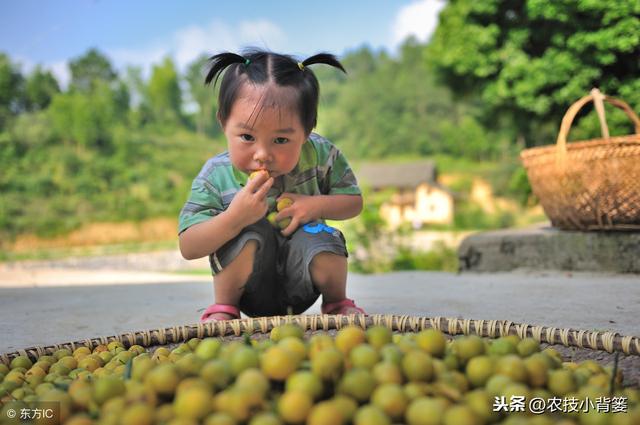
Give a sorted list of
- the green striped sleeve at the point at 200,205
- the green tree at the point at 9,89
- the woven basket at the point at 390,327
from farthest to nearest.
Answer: the green tree at the point at 9,89 → the green striped sleeve at the point at 200,205 → the woven basket at the point at 390,327

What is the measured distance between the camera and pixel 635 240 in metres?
3.35

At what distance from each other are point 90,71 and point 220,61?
115ft

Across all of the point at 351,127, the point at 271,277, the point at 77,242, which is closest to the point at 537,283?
the point at 271,277

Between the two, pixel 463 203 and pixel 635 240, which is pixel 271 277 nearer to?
pixel 635 240

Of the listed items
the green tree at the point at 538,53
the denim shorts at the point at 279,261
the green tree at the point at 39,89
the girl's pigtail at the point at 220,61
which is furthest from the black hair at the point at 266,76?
the green tree at the point at 39,89

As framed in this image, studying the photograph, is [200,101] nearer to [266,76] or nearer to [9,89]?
[9,89]

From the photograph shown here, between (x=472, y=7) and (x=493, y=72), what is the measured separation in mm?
1099

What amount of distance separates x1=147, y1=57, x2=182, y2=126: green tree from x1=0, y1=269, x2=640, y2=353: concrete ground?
35358 millimetres

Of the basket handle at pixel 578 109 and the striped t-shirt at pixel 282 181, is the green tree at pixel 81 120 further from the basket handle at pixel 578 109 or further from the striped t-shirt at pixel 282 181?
the striped t-shirt at pixel 282 181

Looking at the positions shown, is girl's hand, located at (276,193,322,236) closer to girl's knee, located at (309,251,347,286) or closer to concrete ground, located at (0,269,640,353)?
girl's knee, located at (309,251,347,286)

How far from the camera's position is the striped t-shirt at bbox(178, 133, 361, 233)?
1.78 meters

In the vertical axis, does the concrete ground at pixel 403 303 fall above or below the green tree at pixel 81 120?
below

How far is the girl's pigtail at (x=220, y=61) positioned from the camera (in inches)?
69.1

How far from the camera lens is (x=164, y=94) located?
37.8 metres
